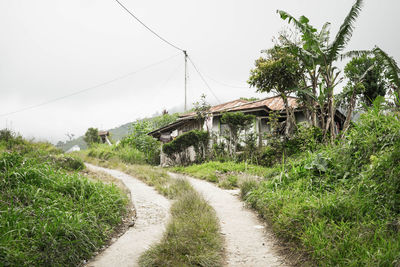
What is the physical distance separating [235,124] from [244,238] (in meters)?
8.75

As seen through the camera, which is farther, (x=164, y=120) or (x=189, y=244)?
(x=164, y=120)

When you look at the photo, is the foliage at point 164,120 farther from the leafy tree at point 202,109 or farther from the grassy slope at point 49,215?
the grassy slope at point 49,215

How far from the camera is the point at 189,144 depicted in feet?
46.2

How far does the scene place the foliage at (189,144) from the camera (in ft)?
45.4

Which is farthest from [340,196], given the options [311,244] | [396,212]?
[311,244]

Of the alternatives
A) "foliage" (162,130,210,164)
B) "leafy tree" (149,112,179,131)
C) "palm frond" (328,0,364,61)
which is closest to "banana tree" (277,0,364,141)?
"palm frond" (328,0,364,61)

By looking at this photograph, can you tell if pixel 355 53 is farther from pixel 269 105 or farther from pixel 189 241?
pixel 189 241

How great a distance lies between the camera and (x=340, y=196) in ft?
12.8

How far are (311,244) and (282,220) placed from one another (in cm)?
93

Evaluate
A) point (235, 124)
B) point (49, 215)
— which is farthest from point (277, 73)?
point (49, 215)

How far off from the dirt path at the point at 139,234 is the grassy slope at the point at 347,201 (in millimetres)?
2154

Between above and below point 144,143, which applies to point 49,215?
above

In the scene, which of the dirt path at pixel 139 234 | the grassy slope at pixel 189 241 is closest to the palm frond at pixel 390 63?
the grassy slope at pixel 189 241

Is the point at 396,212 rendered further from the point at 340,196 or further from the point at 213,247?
the point at 213,247
